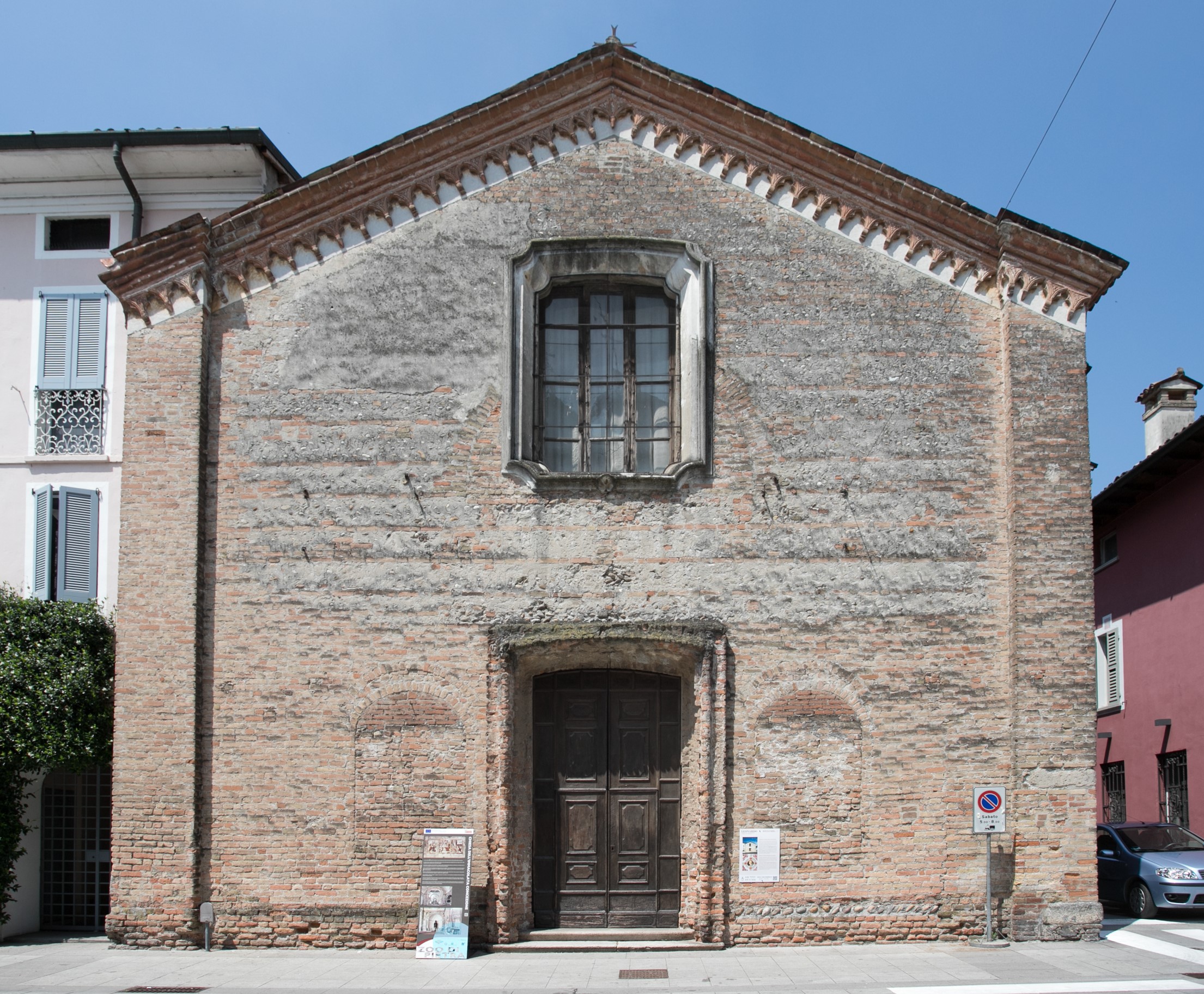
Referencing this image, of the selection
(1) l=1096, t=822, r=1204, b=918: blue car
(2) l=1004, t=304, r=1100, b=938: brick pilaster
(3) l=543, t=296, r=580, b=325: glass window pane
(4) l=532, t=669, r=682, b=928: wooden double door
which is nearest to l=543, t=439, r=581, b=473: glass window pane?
(3) l=543, t=296, r=580, b=325: glass window pane

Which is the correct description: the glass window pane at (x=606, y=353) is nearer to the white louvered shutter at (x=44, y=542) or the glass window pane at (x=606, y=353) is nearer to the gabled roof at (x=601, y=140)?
the gabled roof at (x=601, y=140)

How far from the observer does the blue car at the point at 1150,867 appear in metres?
13.8

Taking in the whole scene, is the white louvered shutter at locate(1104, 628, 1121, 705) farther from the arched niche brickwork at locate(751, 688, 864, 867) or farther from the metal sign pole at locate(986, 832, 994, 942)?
the arched niche brickwork at locate(751, 688, 864, 867)

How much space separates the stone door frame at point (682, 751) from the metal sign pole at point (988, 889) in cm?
253

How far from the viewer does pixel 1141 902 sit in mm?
14062

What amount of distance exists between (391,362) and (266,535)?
226 cm

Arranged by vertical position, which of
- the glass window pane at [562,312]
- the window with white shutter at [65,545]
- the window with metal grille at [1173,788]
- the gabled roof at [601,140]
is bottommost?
the window with metal grille at [1173,788]

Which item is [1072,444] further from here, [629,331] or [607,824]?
[607,824]

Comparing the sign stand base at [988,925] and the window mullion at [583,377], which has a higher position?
the window mullion at [583,377]

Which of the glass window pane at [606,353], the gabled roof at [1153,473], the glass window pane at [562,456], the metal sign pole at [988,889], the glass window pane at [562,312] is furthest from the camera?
the gabled roof at [1153,473]

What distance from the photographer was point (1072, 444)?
11883 mm

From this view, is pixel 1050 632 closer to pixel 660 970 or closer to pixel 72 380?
pixel 660 970

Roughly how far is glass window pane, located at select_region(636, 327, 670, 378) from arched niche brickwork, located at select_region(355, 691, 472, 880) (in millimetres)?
4198

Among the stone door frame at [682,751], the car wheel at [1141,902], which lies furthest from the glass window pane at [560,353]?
the car wheel at [1141,902]
